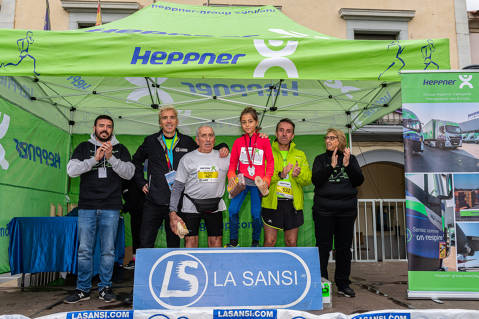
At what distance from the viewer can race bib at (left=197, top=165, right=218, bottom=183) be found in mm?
3633

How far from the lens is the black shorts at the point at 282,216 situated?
3973 millimetres

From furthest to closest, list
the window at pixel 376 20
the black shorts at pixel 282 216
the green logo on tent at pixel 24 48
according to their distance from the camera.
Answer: the window at pixel 376 20, the black shorts at pixel 282 216, the green logo on tent at pixel 24 48

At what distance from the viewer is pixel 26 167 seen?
15.7 feet

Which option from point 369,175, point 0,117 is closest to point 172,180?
point 0,117

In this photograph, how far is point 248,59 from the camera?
3.34 m

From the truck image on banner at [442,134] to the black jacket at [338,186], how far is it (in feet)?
2.56

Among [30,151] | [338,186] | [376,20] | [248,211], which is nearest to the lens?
[338,186]

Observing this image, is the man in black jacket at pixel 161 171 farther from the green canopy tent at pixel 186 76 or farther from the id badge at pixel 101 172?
the green canopy tent at pixel 186 76

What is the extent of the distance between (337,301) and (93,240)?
2.48 meters

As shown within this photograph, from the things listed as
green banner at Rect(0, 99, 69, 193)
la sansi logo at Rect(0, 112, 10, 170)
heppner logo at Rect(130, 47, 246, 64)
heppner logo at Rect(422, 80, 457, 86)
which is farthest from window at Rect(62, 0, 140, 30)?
heppner logo at Rect(422, 80, 457, 86)

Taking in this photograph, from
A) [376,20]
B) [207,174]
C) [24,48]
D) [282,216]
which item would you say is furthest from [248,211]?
[376,20]

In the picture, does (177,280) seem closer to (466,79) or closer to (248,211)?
(466,79)

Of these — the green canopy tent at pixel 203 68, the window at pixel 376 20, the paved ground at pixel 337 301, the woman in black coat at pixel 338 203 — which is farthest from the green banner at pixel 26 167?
the window at pixel 376 20

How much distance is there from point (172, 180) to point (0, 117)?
85.9 inches
